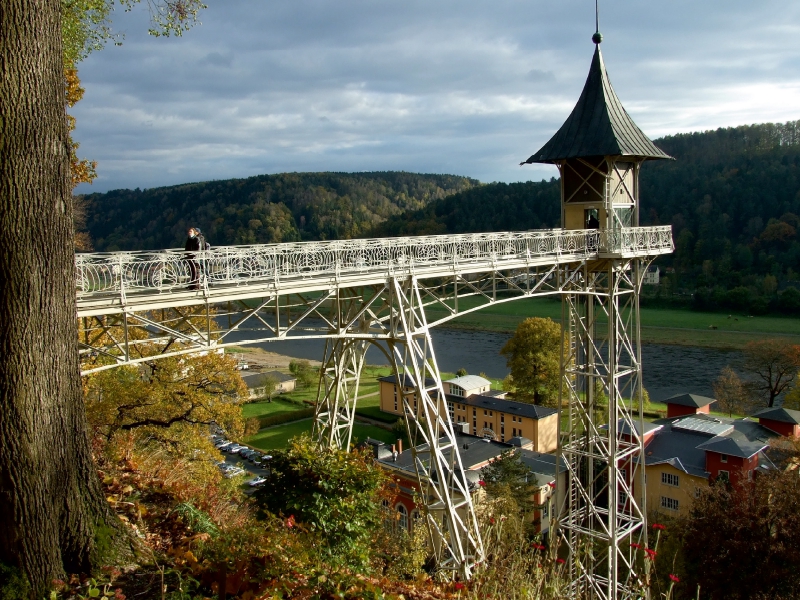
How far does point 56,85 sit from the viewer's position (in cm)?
521

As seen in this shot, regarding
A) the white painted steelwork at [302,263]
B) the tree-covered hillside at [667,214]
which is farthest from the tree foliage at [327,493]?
the tree-covered hillside at [667,214]

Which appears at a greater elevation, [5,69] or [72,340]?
[5,69]

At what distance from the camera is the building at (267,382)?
49250 millimetres

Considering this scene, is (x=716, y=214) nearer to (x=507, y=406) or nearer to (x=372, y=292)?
(x=507, y=406)

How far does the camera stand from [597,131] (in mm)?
14625

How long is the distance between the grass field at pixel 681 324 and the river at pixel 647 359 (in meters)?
2.21

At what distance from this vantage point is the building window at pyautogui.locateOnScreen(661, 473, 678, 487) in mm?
27409

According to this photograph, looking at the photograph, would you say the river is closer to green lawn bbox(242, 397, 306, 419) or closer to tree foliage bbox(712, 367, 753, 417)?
tree foliage bbox(712, 367, 753, 417)

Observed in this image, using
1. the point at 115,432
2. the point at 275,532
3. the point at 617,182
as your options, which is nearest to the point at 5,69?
the point at 275,532

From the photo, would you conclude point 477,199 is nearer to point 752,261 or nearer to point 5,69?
point 752,261

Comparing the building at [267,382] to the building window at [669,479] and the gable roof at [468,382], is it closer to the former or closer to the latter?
the gable roof at [468,382]

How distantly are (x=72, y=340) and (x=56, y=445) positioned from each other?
34.3 inches

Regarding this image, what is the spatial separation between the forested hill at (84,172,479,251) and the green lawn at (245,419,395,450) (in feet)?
105

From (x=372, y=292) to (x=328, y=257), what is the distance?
1.00 meters
